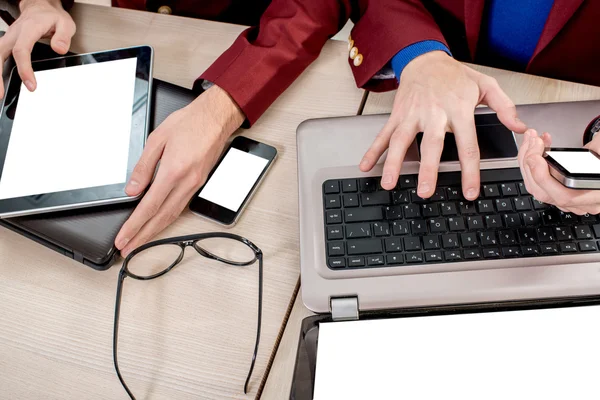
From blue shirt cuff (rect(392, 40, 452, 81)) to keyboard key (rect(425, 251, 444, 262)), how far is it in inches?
12.1

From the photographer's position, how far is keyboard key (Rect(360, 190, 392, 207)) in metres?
0.61

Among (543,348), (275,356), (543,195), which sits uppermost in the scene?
(543,195)

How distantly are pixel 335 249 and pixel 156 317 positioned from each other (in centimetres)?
24

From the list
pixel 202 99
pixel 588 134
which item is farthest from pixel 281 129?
pixel 588 134

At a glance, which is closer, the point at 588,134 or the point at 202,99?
the point at 588,134

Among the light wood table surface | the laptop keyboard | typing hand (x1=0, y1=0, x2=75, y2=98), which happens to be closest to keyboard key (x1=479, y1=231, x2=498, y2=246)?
the laptop keyboard

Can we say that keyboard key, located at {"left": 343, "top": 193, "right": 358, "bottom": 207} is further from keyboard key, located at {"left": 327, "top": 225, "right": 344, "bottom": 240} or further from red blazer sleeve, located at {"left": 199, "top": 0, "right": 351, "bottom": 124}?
red blazer sleeve, located at {"left": 199, "top": 0, "right": 351, "bottom": 124}

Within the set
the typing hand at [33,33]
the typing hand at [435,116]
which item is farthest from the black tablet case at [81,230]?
the typing hand at [435,116]

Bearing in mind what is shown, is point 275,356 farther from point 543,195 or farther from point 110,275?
point 543,195

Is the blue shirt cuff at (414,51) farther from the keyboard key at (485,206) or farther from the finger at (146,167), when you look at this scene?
the finger at (146,167)

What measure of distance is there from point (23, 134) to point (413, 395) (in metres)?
0.63

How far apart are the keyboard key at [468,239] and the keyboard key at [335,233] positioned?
143 mm

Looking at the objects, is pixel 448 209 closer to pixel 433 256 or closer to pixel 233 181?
pixel 433 256

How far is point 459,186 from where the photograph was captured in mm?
620
